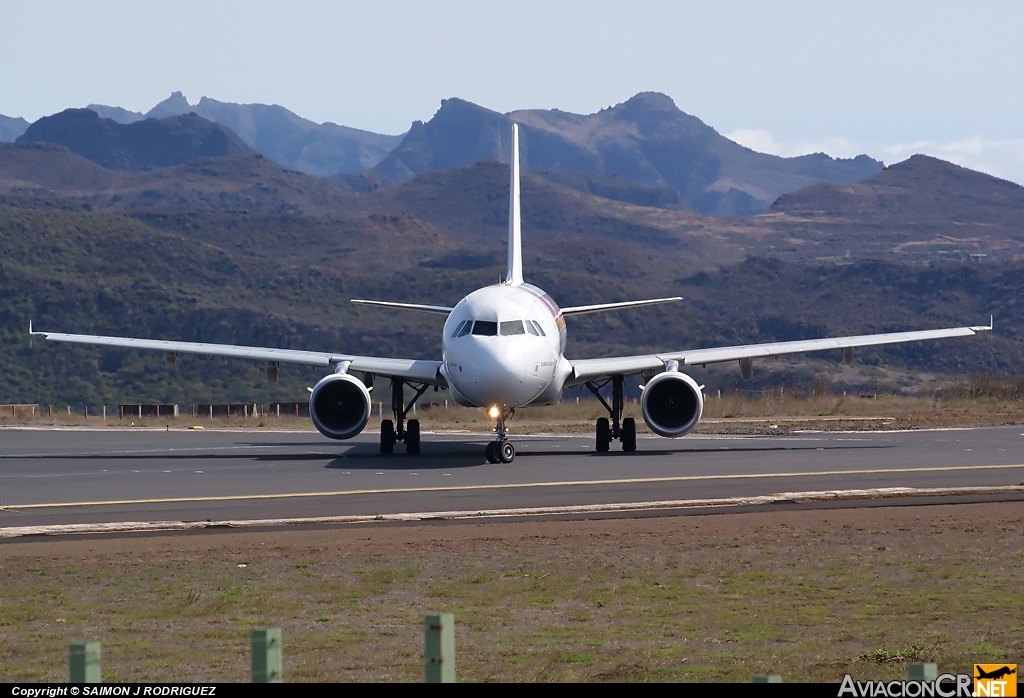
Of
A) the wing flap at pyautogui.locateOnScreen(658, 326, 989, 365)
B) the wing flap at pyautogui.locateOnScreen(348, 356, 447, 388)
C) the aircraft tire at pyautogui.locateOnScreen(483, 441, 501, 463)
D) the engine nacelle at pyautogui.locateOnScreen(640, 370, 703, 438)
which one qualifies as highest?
the wing flap at pyautogui.locateOnScreen(658, 326, 989, 365)

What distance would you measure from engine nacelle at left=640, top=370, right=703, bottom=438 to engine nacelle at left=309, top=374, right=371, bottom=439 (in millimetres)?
6538

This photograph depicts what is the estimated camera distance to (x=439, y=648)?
604 centimetres

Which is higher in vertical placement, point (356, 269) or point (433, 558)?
point (356, 269)

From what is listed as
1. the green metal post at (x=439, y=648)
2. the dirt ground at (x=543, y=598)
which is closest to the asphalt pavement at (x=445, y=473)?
the dirt ground at (x=543, y=598)

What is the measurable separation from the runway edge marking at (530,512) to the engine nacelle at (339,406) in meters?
12.0

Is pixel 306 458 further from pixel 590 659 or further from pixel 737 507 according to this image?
pixel 590 659

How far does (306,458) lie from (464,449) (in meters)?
4.48

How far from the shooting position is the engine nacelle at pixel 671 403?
3116 centimetres

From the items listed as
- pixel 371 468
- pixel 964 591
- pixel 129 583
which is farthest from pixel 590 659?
pixel 371 468

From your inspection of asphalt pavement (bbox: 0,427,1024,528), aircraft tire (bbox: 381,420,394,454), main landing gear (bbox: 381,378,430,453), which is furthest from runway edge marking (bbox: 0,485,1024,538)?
aircraft tire (bbox: 381,420,394,454)

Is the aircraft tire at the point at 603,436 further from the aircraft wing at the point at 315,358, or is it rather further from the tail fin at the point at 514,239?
the tail fin at the point at 514,239

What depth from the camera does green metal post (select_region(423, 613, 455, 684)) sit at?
599 centimetres

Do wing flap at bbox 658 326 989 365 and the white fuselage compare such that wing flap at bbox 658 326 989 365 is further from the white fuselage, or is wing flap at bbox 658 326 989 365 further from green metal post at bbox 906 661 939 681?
green metal post at bbox 906 661 939 681

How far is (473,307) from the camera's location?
97.7 feet
